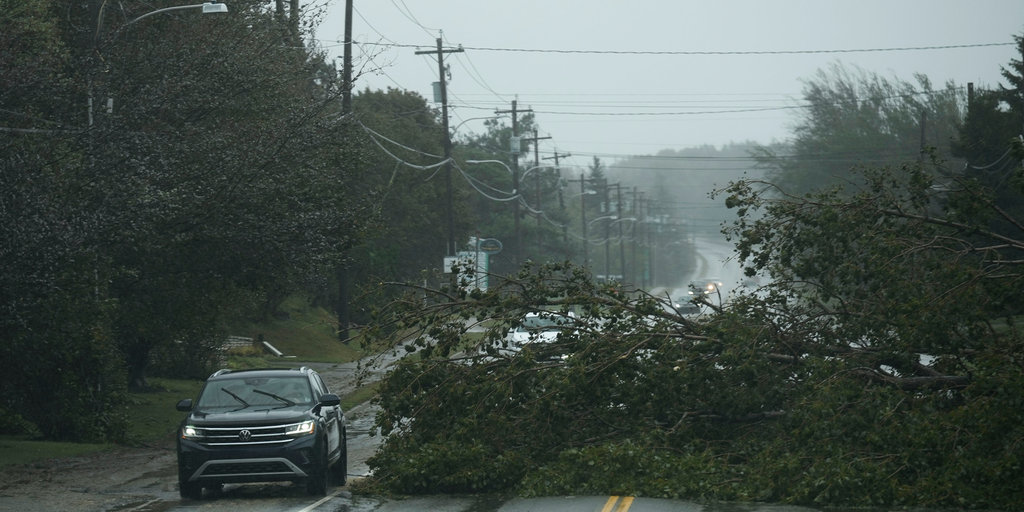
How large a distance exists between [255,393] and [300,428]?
1.24m

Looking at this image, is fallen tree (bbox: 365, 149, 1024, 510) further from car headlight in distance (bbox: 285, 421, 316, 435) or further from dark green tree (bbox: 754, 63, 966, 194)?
dark green tree (bbox: 754, 63, 966, 194)

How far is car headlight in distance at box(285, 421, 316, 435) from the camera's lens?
12.1 meters

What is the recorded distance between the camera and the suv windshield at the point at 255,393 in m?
12.9

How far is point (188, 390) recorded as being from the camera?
82.9ft

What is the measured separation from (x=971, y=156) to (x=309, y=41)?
23.3 m

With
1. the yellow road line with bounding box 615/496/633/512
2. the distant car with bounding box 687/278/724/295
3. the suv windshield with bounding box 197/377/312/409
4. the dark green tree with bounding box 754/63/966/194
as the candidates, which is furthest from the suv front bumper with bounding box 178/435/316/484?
the dark green tree with bounding box 754/63/966/194

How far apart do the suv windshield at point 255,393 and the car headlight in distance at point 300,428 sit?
69 centimetres

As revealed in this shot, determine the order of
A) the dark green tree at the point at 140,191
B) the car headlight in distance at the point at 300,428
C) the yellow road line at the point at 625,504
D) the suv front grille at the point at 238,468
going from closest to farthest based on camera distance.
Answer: the yellow road line at the point at 625,504 < the suv front grille at the point at 238,468 < the car headlight in distance at the point at 300,428 < the dark green tree at the point at 140,191

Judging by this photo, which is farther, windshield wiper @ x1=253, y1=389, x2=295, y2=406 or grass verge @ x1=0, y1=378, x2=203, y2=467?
grass verge @ x1=0, y1=378, x2=203, y2=467

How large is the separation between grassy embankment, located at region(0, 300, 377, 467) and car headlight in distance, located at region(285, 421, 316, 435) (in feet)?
4.93

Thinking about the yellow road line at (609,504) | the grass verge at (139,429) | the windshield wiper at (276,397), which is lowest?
the grass verge at (139,429)

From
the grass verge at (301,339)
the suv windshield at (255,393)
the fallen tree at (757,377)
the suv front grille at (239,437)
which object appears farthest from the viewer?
the grass verge at (301,339)

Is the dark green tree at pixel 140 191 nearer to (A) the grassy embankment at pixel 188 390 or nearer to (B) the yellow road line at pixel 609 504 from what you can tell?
(A) the grassy embankment at pixel 188 390

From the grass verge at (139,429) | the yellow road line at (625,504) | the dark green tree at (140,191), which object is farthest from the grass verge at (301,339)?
the yellow road line at (625,504)
